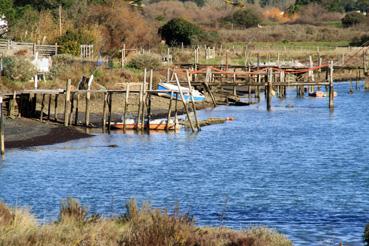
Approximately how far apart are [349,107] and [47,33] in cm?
2564

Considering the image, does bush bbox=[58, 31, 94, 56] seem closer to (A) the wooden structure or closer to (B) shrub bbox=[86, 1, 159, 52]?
(A) the wooden structure

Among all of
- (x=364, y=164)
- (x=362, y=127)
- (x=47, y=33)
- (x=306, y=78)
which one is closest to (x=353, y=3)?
(x=306, y=78)

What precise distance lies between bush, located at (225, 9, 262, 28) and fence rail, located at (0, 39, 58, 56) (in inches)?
2919

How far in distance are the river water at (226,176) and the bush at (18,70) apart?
9.15m

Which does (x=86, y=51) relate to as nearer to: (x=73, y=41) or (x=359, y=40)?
(x=73, y=41)

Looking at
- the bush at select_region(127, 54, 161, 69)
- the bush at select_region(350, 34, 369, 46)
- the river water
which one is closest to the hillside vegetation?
the bush at select_region(350, 34, 369, 46)

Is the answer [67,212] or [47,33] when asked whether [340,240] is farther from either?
[47,33]

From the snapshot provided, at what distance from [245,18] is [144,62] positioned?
70.3 metres

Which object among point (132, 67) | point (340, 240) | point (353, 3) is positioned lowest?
point (340, 240)

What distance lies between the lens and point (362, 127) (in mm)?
57812

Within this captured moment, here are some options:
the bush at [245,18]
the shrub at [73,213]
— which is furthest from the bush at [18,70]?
the bush at [245,18]

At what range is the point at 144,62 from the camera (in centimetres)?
7450

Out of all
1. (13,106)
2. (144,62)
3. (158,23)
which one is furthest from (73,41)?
(158,23)

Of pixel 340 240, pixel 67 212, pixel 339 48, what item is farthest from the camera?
pixel 339 48
